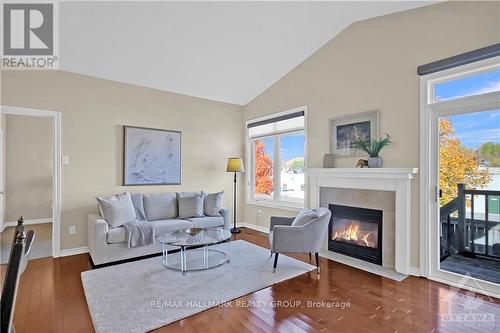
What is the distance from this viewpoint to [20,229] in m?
1.33

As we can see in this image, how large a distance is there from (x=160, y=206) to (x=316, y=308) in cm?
293

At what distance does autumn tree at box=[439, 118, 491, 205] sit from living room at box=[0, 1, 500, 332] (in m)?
0.01

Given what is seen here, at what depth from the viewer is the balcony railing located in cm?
278

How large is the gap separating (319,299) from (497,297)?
1745 millimetres

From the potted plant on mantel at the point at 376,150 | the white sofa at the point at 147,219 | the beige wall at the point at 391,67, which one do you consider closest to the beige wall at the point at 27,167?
the white sofa at the point at 147,219

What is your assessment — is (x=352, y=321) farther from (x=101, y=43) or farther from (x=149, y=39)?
(x=101, y=43)

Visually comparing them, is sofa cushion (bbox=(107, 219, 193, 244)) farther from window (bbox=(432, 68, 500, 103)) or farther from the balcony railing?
window (bbox=(432, 68, 500, 103))

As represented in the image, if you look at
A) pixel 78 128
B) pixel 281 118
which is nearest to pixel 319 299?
pixel 281 118

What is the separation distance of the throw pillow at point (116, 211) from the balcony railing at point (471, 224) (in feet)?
13.1

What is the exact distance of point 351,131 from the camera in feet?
12.6

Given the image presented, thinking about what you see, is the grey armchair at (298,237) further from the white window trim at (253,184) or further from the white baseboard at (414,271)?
the white window trim at (253,184)

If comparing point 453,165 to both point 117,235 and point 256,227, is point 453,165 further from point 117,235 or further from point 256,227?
point 117,235

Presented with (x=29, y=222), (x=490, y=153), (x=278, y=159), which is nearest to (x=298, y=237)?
(x=490, y=153)

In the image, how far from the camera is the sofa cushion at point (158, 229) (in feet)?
11.4
